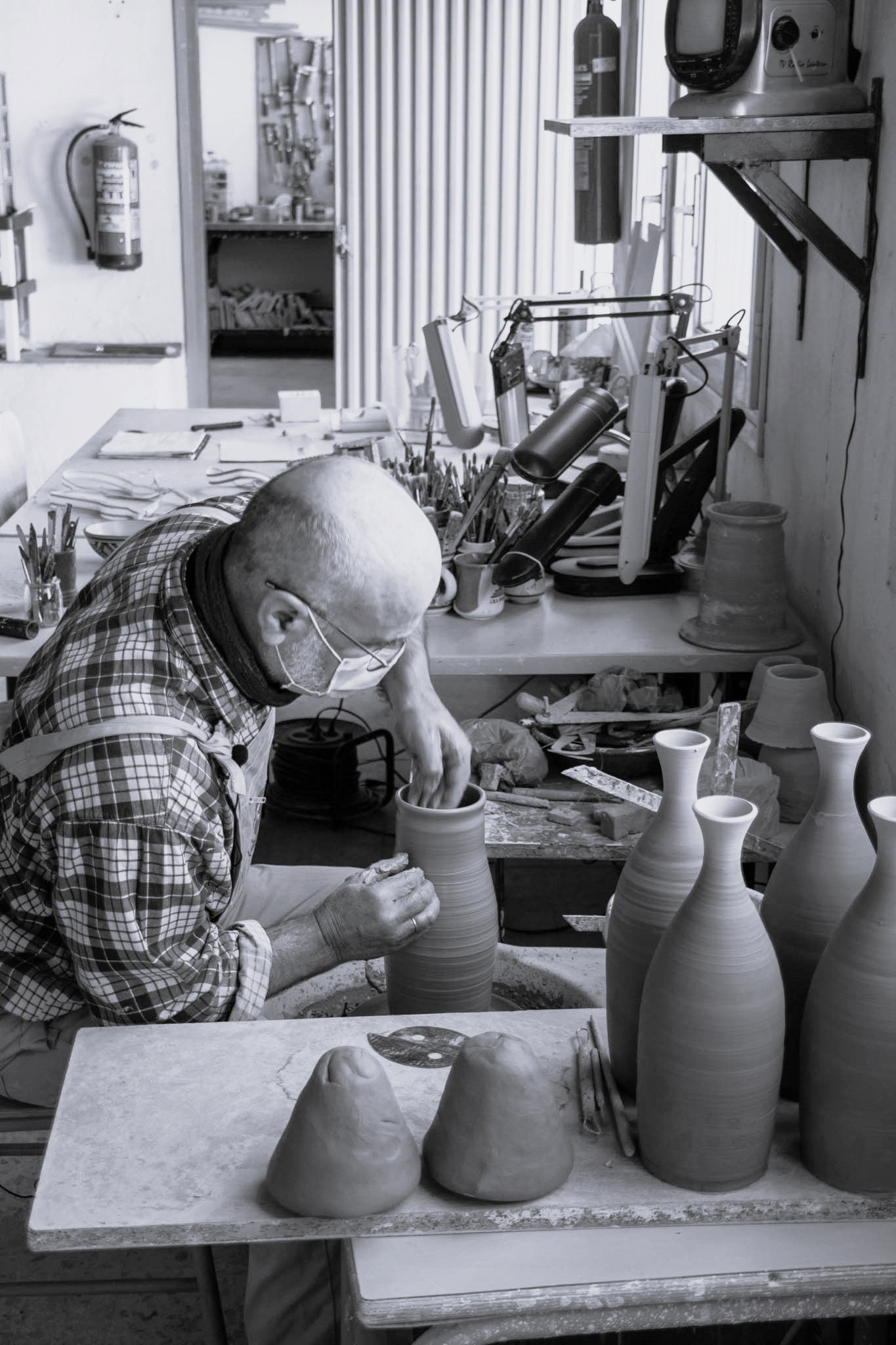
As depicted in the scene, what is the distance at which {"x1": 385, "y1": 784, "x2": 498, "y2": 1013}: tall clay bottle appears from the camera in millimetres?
1702

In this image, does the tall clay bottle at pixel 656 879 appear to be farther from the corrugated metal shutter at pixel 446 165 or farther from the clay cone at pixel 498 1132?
the corrugated metal shutter at pixel 446 165

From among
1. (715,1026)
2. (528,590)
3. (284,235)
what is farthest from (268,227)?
(715,1026)

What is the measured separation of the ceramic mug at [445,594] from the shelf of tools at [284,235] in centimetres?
918

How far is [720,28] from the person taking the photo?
2268mm

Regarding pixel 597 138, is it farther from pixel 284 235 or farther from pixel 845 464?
pixel 284 235

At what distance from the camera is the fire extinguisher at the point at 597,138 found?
12.7 feet

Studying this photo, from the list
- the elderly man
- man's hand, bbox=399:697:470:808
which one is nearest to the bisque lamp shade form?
man's hand, bbox=399:697:470:808

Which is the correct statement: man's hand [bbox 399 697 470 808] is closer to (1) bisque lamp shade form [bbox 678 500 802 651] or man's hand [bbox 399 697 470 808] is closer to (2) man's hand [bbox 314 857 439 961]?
(2) man's hand [bbox 314 857 439 961]

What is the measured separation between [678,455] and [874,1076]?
→ 2155 millimetres

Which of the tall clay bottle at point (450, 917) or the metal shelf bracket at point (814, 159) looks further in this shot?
the metal shelf bracket at point (814, 159)

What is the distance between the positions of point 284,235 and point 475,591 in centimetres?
988

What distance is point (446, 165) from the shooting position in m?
6.58

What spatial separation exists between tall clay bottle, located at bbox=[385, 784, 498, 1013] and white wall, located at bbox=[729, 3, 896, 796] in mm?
838

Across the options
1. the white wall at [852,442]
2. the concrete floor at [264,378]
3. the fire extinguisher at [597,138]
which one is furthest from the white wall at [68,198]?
the white wall at [852,442]
